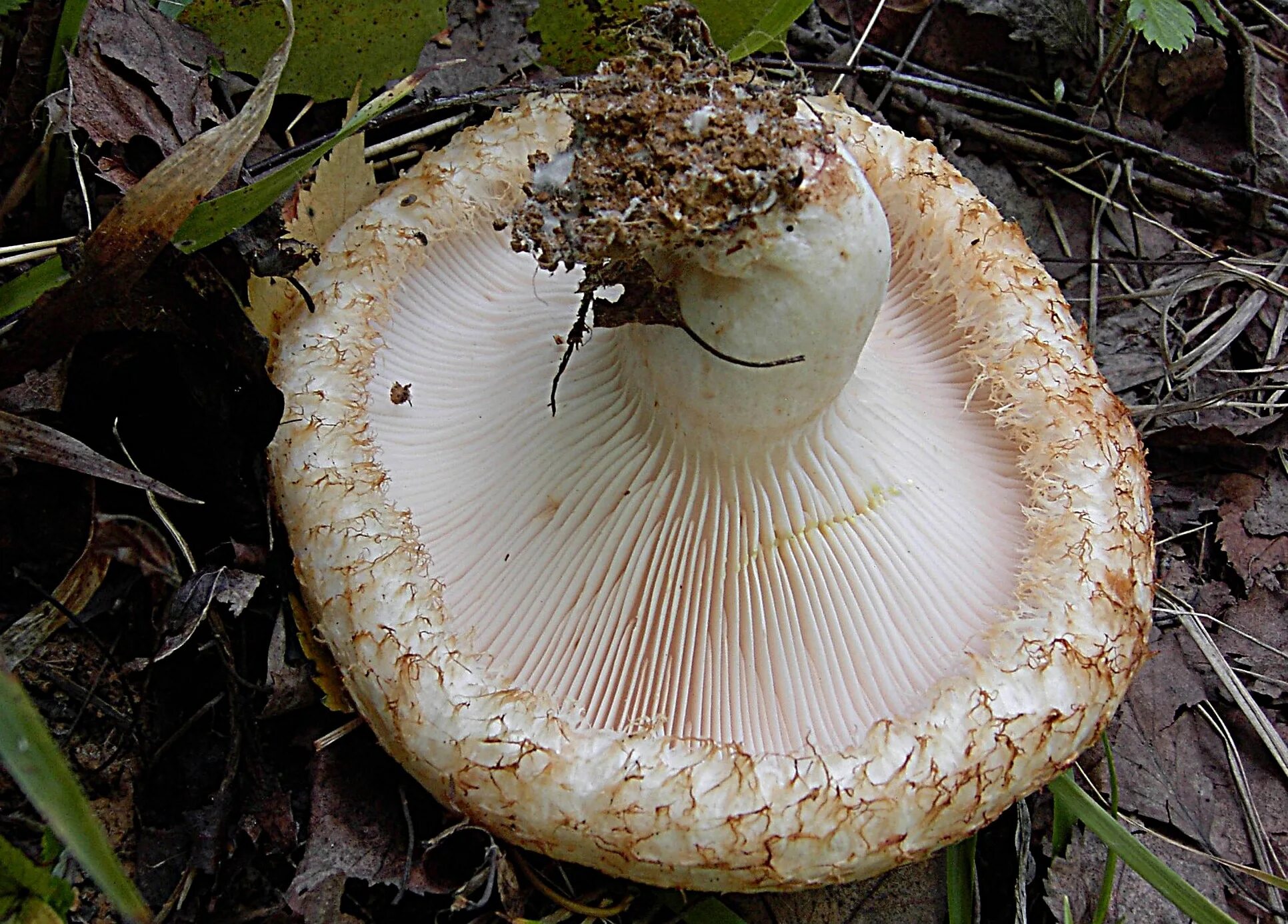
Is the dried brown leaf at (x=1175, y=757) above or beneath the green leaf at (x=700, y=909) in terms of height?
beneath

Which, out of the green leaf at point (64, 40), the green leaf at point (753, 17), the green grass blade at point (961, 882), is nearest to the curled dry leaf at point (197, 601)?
the green leaf at point (64, 40)

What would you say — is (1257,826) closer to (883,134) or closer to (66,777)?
(883,134)

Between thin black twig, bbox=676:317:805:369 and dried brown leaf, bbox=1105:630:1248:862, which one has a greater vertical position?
thin black twig, bbox=676:317:805:369

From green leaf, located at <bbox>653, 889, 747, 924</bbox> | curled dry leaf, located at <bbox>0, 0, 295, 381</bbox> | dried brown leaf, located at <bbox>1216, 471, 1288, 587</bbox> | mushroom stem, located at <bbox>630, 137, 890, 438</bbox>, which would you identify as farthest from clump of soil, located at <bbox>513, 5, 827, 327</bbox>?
dried brown leaf, located at <bbox>1216, 471, 1288, 587</bbox>

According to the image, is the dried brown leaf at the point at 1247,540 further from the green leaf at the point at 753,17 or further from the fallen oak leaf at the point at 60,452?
the fallen oak leaf at the point at 60,452

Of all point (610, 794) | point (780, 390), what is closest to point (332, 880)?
point (610, 794)

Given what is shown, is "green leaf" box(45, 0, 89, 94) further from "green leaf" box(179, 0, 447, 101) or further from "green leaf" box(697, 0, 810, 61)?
"green leaf" box(697, 0, 810, 61)
